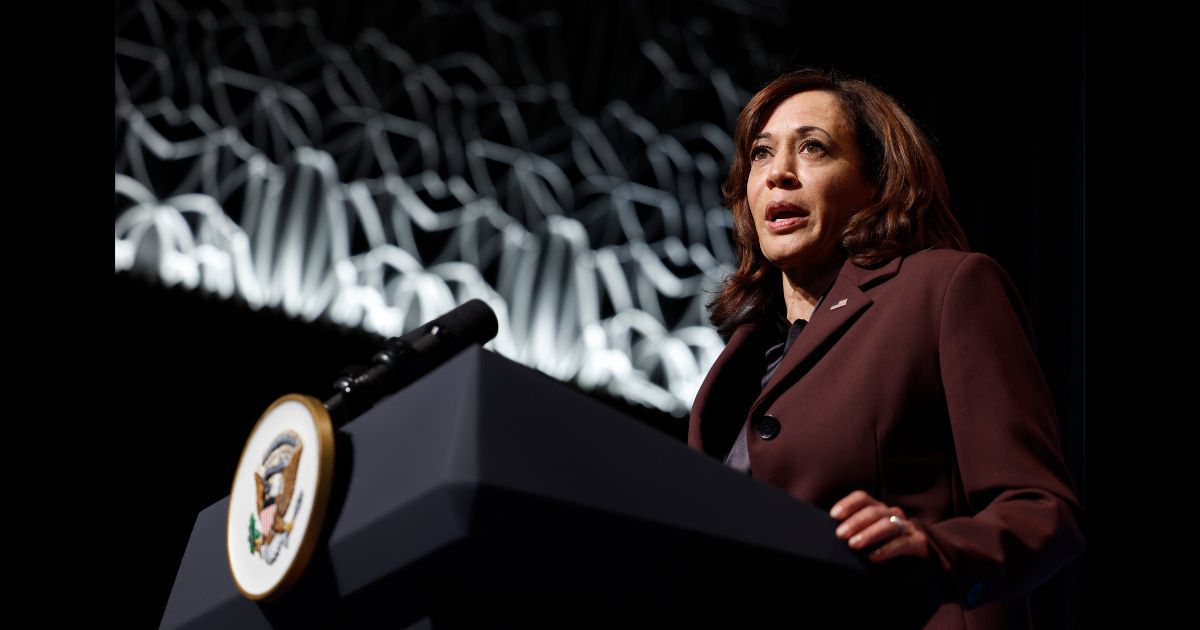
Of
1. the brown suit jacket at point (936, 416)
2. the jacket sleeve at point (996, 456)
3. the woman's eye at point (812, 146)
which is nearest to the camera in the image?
the jacket sleeve at point (996, 456)

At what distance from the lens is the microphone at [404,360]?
1.12 m

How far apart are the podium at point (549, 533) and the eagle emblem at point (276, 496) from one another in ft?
0.12

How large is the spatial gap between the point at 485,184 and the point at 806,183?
222 centimetres

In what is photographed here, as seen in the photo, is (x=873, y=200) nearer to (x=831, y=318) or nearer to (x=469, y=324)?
(x=831, y=318)

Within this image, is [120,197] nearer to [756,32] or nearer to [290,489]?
[756,32]

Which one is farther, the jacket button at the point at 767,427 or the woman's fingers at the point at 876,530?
the jacket button at the point at 767,427

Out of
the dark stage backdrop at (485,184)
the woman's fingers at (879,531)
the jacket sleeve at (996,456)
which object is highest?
the woman's fingers at (879,531)

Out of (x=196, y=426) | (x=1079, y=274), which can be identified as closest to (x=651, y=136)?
(x=1079, y=274)

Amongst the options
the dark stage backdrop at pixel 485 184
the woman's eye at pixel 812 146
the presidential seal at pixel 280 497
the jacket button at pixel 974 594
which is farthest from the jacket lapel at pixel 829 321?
the dark stage backdrop at pixel 485 184

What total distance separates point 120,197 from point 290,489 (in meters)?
2.46

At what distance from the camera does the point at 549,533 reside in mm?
845

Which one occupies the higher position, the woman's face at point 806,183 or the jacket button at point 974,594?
the woman's face at point 806,183

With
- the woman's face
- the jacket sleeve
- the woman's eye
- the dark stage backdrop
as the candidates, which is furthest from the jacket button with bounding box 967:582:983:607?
the dark stage backdrop

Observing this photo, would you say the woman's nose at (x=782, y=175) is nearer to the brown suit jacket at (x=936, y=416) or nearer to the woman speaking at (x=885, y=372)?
the woman speaking at (x=885, y=372)
